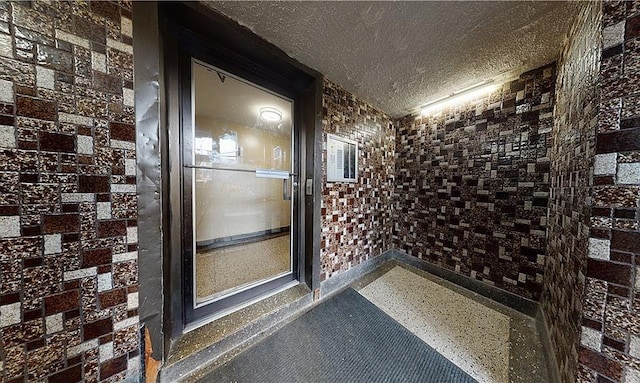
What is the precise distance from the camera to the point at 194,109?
1.03 m

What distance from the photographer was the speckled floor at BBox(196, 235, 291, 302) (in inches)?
50.8

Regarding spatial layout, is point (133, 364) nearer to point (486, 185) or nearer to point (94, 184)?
point (94, 184)

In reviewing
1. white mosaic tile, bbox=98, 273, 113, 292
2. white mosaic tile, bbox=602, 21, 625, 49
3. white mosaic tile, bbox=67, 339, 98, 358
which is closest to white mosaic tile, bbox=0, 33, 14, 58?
white mosaic tile, bbox=98, 273, 113, 292

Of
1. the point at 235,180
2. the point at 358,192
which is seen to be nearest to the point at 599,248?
the point at 358,192

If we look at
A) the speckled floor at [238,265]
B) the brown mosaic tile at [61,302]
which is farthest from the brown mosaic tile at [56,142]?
the speckled floor at [238,265]

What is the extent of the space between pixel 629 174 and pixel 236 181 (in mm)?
2063

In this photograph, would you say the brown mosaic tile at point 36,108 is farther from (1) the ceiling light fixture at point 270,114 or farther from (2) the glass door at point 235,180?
(1) the ceiling light fixture at point 270,114

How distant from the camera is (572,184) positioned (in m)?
0.84

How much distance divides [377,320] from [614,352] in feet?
3.12

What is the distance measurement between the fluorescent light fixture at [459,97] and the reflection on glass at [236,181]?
147cm

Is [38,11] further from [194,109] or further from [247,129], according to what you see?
[247,129]

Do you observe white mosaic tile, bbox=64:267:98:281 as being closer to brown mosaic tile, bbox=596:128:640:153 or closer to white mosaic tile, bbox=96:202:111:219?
white mosaic tile, bbox=96:202:111:219

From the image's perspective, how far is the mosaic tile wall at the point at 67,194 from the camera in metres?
0.55

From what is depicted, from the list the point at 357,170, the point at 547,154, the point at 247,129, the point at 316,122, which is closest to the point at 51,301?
the point at 247,129
